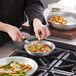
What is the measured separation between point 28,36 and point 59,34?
26cm

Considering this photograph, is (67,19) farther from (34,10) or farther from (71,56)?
(71,56)

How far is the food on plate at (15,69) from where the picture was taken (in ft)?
4.56

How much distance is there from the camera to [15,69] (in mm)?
1445

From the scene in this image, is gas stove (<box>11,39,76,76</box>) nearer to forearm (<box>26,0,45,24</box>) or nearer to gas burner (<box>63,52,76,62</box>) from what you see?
gas burner (<box>63,52,76,62</box>)

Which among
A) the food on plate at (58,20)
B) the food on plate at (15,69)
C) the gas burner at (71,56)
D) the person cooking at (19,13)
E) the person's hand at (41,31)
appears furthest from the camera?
the food on plate at (58,20)

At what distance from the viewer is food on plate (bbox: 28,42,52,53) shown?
1694 millimetres

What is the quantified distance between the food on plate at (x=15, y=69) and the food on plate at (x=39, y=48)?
0.21 metres

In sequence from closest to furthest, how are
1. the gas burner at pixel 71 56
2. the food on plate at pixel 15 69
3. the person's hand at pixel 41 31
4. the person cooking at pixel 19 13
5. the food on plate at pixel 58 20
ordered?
the food on plate at pixel 15 69, the gas burner at pixel 71 56, the person's hand at pixel 41 31, the person cooking at pixel 19 13, the food on plate at pixel 58 20

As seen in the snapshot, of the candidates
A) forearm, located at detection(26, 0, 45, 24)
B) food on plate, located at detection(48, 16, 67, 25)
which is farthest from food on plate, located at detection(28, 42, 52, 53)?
food on plate, located at detection(48, 16, 67, 25)

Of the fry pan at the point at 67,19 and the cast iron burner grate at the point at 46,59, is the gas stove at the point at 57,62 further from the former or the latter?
the fry pan at the point at 67,19

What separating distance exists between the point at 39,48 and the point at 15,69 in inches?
13.0

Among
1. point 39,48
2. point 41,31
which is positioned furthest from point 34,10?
point 39,48

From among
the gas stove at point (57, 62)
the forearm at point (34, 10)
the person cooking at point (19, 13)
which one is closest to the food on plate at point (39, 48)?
the gas stove at point (57, 62)

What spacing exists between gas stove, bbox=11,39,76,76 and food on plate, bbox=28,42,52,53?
0.15 feet
